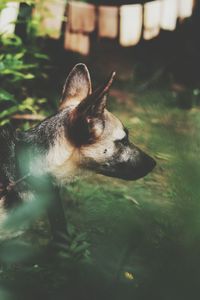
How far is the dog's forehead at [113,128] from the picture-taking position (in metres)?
2.65

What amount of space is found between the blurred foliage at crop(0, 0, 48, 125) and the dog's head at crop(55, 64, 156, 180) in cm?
123

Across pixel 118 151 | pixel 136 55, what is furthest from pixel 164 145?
pixel 136 55

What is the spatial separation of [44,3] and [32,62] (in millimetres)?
794

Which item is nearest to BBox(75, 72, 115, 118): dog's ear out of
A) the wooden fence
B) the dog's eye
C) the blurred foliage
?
the dog's eye

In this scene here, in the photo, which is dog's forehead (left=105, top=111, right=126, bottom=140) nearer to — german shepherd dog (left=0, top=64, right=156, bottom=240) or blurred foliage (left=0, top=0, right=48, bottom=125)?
german shepherd dog (left=0, top=64, right=156, bottom=240)

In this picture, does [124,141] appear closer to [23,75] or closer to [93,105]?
[93,105]

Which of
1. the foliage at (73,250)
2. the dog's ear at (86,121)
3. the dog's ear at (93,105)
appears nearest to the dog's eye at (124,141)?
the dog's ear at (86,121)

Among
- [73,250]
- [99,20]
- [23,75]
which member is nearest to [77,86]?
[73,250]

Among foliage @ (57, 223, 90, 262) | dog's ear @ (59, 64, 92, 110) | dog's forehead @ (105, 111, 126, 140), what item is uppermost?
dog's ear @ (59, 64, 92, 110)

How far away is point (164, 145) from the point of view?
3.70ft

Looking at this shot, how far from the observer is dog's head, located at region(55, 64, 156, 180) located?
242 centimetres

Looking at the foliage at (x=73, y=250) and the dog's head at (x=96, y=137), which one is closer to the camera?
the foliage at (x=73, y=250)

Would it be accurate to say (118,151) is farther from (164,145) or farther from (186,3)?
(186,3)

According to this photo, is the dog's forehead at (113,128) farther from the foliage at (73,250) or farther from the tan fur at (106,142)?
the foliage at (73,250)
